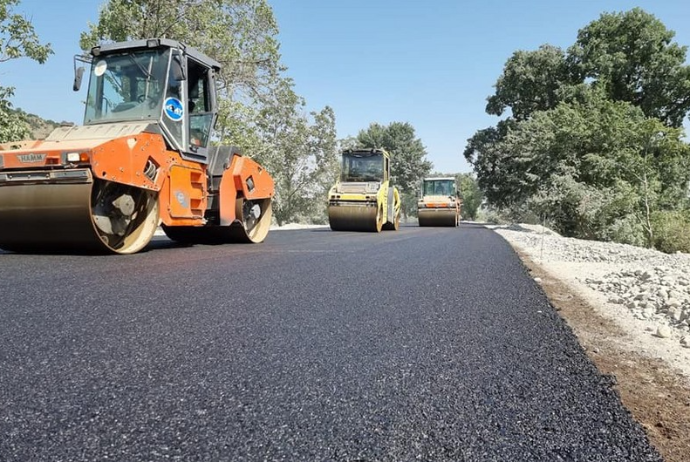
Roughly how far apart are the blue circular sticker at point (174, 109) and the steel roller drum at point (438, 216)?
50.7ft

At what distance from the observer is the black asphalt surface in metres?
1.28

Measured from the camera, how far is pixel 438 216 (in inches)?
808

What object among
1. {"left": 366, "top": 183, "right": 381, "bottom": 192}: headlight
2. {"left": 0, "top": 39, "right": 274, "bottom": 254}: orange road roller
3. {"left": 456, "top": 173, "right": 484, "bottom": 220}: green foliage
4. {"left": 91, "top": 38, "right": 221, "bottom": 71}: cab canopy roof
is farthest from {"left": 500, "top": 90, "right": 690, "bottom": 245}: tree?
{"left": 456, "top": 173, "right": 484, "bottom": 220}: green foliage

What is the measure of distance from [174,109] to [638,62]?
1105 inches

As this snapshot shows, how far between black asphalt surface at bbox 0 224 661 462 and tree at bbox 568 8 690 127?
89.4 feet

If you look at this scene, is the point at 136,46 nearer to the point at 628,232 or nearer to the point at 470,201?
the point at 628,232

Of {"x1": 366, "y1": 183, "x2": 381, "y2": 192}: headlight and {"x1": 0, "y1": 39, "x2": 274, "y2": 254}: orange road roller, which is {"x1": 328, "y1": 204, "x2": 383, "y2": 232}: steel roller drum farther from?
{"x1": 0, "y1": 39, "x2": 274, "y2": 254}: orange road roller

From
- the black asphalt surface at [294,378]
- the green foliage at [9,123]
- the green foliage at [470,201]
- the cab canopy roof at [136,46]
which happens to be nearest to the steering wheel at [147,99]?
the cab canopy roof at [136,46]

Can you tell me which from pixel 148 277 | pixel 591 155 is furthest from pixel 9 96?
pixel 591 155

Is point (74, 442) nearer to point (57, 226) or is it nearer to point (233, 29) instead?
point (57, 226)

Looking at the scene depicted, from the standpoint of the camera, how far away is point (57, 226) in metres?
4.76

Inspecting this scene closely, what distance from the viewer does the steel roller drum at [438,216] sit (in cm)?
2036

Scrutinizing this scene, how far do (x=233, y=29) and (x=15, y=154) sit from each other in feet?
40.2

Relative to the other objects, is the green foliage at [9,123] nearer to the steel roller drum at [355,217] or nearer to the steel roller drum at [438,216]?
the steel roller drum at [355,217]
